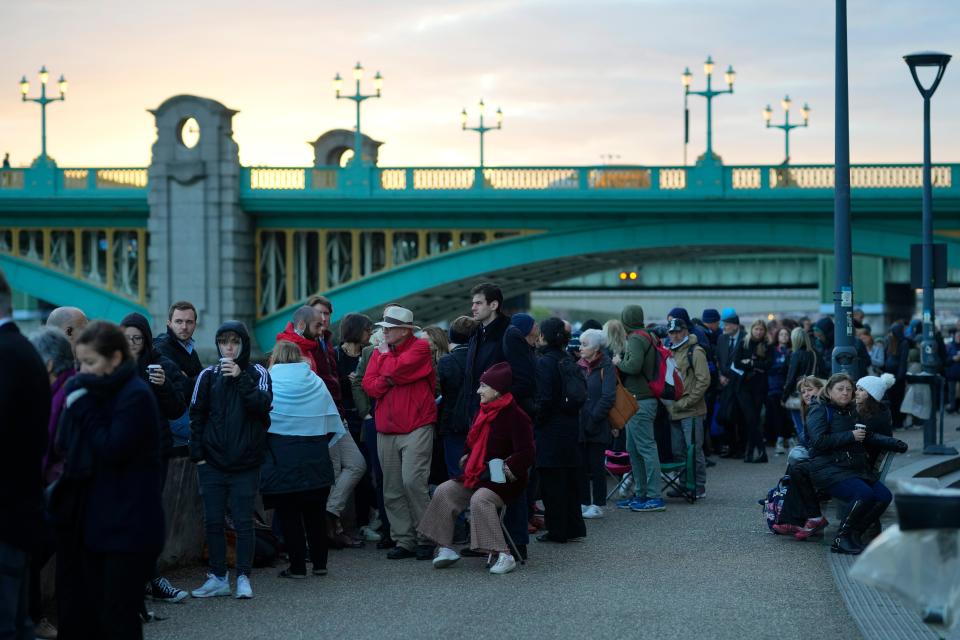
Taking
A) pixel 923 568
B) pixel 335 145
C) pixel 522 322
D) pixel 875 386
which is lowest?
pixel 923 568

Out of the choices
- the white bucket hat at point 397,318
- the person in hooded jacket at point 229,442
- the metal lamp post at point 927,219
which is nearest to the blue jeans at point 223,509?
the person in hooded jacket at point 229,442

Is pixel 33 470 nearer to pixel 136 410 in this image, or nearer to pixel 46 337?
pixel 136 410

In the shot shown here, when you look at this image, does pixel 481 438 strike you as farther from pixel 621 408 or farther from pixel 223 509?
pixel 621 408

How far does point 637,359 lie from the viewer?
1372cm

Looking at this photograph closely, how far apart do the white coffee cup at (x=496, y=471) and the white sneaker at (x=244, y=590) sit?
6.06 feet

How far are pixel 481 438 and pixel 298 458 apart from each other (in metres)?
1.28

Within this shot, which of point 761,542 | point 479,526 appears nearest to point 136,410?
Answer: point 479,526

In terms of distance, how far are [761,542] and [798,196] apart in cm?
2499

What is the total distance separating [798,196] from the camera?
3541 centimetres

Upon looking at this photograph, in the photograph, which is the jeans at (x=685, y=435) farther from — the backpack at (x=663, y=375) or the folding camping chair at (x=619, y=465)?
the backpack at (x=663, y=375)

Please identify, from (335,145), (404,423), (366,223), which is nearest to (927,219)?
(404,423)

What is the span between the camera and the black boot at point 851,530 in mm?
10672

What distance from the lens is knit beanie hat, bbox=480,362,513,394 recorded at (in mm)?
10156

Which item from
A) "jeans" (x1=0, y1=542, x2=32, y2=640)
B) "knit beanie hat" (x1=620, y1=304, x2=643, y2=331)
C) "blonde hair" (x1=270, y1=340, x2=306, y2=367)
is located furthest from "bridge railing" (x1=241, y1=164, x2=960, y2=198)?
"jeans" (x1=0, y1=542, x2=32, y2=640)
